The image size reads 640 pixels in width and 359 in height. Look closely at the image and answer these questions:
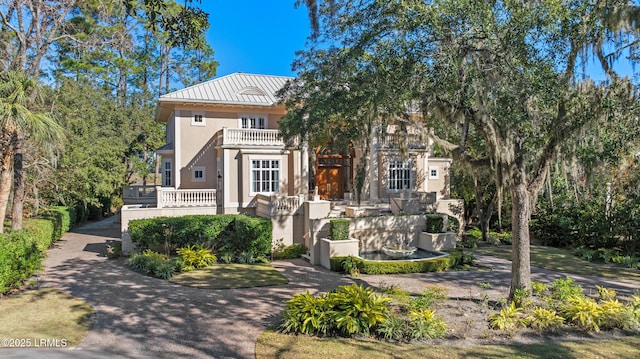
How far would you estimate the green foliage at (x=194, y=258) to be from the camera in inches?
542

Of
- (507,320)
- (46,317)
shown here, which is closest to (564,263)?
(507,320)

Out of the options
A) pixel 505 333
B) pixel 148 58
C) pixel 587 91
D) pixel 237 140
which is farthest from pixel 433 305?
pixel 148 58

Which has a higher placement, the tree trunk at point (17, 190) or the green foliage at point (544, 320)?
the tree trunk at point (17, 190)

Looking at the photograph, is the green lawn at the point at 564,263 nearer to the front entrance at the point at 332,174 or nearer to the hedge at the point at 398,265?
the hedge at the point at 398,265

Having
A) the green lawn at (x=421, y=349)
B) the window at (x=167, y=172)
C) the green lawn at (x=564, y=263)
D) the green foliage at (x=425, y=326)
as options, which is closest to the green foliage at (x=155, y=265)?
the green lawn at (x=421, y=349)

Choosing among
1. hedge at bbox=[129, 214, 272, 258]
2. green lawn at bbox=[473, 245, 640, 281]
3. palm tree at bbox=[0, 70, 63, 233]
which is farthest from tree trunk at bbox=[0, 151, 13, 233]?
green lawn at bbox=[473, 245, 640, 281]

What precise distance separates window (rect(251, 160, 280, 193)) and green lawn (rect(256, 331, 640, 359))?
41.1 ft

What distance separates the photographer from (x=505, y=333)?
25.8 ft

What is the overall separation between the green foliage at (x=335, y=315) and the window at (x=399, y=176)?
14.7 metres

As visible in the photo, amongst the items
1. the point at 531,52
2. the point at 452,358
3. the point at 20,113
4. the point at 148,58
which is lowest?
the point at 452,358

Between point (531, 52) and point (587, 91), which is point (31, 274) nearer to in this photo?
point (531, 52)

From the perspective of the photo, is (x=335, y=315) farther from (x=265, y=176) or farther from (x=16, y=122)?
(x=265, y=176)

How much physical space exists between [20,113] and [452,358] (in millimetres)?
12168

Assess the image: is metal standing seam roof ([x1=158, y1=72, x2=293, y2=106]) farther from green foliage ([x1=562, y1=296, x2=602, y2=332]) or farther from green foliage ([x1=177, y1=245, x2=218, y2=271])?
green foliage ([x1=562, y1=296, x2=602, y2=332])
